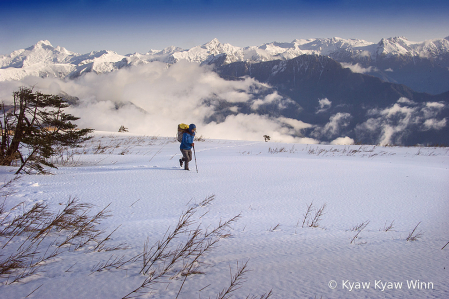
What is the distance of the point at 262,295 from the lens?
1.08 m

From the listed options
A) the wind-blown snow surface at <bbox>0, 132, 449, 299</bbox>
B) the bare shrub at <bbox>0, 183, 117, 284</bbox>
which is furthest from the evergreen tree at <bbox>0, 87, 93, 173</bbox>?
the bare shrub at <bbox>0, 183, 117, 284</bbox>

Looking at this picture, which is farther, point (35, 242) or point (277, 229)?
point (277, 229)

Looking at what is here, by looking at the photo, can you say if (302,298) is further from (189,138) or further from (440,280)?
(189,138)

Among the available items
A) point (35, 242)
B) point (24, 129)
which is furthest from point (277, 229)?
point (24, 129)

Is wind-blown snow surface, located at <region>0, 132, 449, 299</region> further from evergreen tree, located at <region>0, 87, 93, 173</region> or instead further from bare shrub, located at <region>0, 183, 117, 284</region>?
evergreen tree, located at <region>0, 87, 93, 173</region>

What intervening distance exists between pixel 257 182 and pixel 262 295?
3.40 metres

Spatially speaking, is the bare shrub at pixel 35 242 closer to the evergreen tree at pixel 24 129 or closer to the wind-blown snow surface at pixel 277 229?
the wind-blown snow surface at pixel 277 229

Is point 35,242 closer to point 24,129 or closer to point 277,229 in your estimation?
point 277,229

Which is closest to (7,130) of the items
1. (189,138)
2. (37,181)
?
(37,181)

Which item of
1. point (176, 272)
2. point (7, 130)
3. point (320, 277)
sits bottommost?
point (320, 277)

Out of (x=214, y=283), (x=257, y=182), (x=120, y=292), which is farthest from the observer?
(x=257, y=182)

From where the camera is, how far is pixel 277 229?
2223 millimetres

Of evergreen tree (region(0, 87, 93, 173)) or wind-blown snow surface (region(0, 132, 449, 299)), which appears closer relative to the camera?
wind-blown snow surface (region(0, 132, 449, 299))

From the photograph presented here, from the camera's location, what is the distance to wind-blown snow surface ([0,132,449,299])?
1178mm
